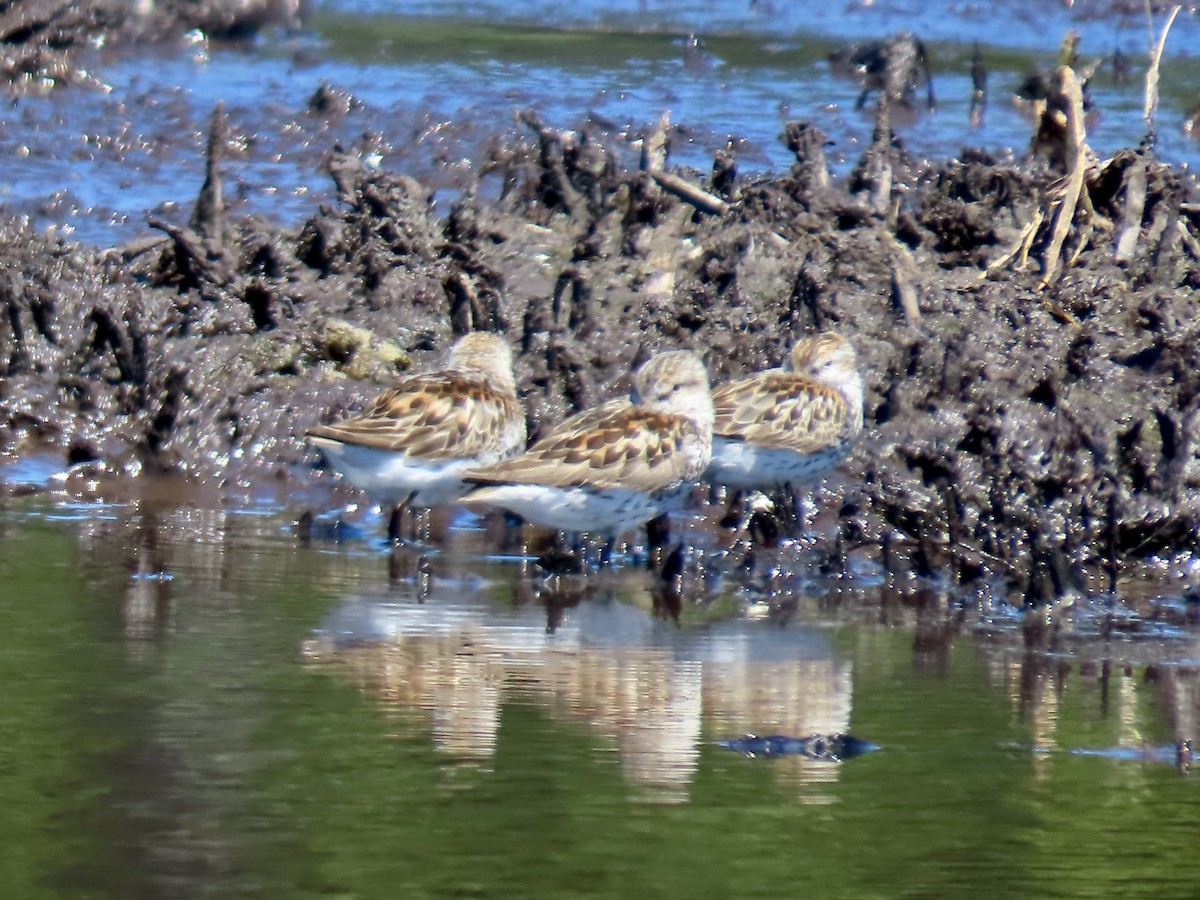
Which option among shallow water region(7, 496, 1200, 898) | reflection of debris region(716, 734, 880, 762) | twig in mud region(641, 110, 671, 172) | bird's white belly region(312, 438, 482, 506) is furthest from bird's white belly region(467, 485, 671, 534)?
twig in mud region(641, 110, 671, 172)

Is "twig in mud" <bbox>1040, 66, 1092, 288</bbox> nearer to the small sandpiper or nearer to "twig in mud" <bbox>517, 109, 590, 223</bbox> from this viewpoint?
the small sandpiper

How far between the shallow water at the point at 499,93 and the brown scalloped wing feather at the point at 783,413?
5.82 m

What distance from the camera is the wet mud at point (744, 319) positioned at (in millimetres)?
9281

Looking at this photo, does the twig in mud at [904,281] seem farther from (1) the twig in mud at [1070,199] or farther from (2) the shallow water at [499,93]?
(2) the shallow water at [499,93]

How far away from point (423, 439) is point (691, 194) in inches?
151

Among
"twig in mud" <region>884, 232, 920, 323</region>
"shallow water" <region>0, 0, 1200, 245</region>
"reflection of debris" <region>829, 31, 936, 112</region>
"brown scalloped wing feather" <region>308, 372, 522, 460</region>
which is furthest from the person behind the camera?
"reflection of debris" <region>829, 31, 936, 112</region>

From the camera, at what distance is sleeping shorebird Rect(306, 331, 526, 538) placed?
9.20m

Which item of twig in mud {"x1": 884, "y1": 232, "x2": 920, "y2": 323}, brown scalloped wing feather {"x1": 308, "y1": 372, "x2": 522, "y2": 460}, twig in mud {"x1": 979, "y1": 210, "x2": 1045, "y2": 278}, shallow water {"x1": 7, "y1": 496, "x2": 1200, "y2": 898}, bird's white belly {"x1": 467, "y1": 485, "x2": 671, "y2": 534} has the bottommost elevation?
shallow water {"x1": 7, "y1": 496, "x2": 1200, "y2": 898}

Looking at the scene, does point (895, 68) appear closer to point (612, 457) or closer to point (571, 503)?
point (612, 457)

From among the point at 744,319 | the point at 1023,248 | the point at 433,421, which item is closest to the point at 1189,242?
the point at 1023,248

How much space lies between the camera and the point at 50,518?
31.1ft

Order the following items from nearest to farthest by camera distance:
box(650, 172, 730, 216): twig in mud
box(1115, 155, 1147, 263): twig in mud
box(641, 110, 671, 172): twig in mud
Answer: box(1115, 155, 1147, 263): twig in mud → box(650, 172, 730, 216): twig in mud → box(641, 110, 671, 172): twig in mud

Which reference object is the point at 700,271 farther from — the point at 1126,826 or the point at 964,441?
the point at 1126,826

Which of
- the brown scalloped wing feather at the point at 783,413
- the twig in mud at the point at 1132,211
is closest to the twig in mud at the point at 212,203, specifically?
the brown scalloped wing feather at the point at 783,413
